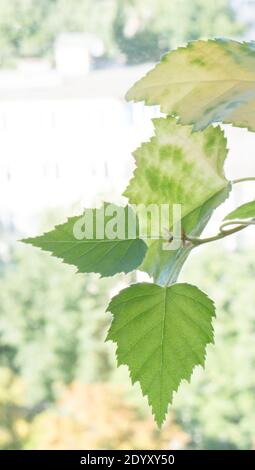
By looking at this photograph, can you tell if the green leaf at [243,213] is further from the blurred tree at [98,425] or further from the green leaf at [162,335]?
the blurred tree at [98,425]

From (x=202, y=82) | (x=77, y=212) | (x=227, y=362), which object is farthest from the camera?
(x=227, y=362)

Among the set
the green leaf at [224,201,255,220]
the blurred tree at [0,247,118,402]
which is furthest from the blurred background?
the green leaf at [224,201,255,220]

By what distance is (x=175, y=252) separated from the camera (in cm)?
17

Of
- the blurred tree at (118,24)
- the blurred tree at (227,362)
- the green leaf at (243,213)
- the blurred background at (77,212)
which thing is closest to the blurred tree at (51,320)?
the blurred background at (77,212)

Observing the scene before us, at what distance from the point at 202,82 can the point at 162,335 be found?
0.18 feet

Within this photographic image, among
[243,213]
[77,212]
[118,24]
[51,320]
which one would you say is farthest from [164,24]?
[243,213]

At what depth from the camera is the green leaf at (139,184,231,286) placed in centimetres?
17

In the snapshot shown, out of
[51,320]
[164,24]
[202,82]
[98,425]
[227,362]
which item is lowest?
[98,425]

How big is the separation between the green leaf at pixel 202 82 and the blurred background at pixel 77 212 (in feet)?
7.33

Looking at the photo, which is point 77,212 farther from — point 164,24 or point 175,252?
point 175,252

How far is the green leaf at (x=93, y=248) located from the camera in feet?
0.55

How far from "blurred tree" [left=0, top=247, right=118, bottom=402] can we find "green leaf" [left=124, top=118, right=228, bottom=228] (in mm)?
2545

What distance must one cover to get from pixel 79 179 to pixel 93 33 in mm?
510

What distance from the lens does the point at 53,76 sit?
255 cm
